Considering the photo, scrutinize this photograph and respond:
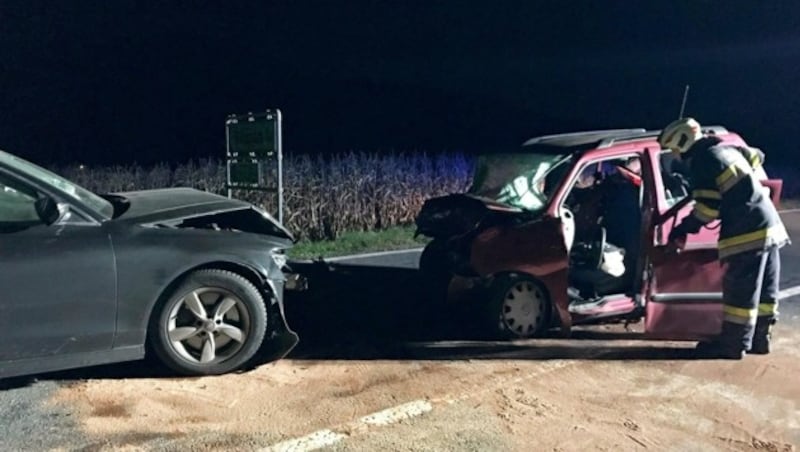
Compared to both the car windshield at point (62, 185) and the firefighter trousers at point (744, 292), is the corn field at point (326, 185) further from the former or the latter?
the firefighter trousers at point (744, 292)

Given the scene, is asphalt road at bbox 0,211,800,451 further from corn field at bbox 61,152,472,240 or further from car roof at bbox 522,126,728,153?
corn field at bbox 61,152,472,240

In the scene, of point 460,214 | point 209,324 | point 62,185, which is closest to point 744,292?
point 460,214

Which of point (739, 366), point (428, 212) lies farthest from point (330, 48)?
point (739, 366)

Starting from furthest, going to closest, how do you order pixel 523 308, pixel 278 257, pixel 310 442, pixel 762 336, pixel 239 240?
1. pixel 523 308
2. pixel 762 336
3. pixel 278 257
4. pixel 239 240
5. pixel 310 442

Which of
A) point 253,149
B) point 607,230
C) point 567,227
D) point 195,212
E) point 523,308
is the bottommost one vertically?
point 523,308

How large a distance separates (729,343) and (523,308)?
1.54m

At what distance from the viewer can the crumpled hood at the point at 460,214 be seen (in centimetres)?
584

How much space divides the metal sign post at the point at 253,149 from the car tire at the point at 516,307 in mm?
3205

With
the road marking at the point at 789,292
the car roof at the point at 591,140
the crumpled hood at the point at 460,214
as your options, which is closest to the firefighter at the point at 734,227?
the car roof at the point at 591,140

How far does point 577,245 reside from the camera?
6332 millimetres

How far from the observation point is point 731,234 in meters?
5.23

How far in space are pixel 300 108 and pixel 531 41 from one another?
10.4 meters

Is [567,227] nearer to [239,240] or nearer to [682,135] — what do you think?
[682,135]

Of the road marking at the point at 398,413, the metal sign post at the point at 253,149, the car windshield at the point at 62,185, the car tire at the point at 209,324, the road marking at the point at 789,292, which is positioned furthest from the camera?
the metal sign post at the point at 253,149
